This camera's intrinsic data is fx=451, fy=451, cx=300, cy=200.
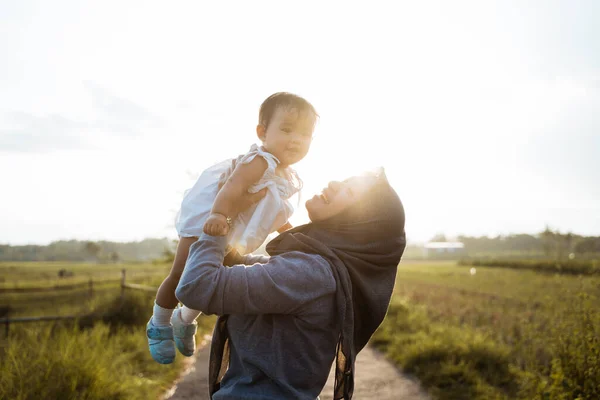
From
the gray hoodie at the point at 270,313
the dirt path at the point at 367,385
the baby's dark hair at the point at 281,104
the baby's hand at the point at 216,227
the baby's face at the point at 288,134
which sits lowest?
the dirt path at the point at 367,385

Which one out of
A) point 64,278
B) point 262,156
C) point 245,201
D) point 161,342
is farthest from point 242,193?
point 64,278

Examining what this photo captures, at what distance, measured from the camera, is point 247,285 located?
62.2 inches

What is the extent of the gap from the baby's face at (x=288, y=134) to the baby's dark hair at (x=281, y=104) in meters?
0.02

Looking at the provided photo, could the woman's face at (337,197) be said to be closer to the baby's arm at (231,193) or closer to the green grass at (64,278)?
the baby's arm at (231,193)

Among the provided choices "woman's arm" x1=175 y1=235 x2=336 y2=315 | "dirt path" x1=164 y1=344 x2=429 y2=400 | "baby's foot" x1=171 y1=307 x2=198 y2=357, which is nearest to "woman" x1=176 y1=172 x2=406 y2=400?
"woman's arm" x1=175 y1=235 x2=336 y2=315

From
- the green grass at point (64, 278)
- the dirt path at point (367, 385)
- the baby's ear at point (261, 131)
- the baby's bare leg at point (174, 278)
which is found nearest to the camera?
the baby's bare leg at point (174, 278)

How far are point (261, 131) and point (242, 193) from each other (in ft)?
1.62

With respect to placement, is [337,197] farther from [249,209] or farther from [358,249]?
[249,209]

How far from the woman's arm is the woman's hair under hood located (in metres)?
0.13

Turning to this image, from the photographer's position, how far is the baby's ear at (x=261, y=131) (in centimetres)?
245

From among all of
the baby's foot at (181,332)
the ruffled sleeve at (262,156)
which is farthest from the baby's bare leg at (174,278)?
the ruffled sleeve at (262,156)

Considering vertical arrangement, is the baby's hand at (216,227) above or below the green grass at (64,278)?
above

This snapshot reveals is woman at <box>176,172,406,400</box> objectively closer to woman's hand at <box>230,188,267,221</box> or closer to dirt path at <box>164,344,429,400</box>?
woman's hand at <box>230,188,267,221</box>

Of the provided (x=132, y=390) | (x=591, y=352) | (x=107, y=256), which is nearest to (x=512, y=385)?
(x=591, y=352)
